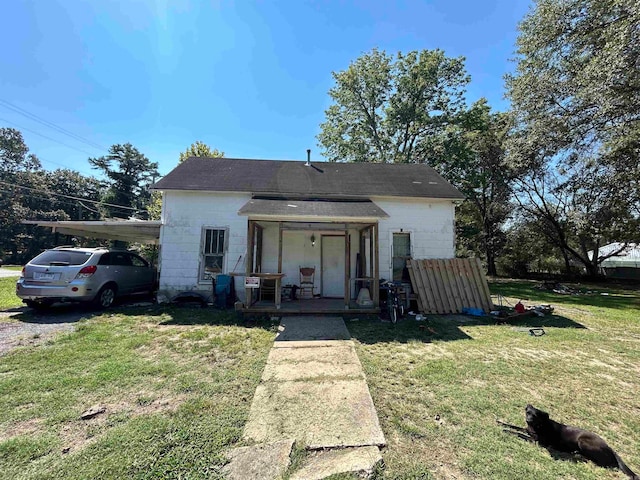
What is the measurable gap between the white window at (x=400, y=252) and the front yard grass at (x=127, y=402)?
5.39 metres

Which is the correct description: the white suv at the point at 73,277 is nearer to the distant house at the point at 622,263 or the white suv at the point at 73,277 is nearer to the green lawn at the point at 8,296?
the green lawn at the point at 8,296

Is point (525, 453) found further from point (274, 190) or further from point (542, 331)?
point (274, 190)

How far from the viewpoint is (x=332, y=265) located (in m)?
9.81

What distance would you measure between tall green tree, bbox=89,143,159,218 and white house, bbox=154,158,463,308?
3134 centimetres

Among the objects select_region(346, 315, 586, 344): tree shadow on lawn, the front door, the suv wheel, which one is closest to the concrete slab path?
select_region(346, 315, 586, 344): tree shadow on lawn

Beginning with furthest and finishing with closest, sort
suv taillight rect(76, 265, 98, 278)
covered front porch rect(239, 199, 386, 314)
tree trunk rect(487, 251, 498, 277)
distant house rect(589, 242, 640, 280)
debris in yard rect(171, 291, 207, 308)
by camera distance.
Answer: tree trunk rect(487, 251, 498, 277) < distant house rect(589, 242, 640, 280) < debris in yard rect(171, 291, 207, 308) < covered front porch rect(239, 199, 386, 314) < suv taillight rect(76, 265, 98, 278)

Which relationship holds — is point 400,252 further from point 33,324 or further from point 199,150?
point 199,150

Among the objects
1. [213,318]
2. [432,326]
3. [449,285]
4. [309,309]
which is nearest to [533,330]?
[432,326]

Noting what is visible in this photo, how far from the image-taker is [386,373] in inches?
159

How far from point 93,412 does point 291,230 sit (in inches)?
242

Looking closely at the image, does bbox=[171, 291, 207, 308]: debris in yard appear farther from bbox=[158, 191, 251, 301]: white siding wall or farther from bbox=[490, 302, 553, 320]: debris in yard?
bbox=[490, 302, 553, 320]: debris in yard

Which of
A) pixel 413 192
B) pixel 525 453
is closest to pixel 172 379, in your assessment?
pixel 525 453

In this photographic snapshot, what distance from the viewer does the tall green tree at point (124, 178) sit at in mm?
35250

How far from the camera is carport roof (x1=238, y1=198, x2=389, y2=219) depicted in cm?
725
